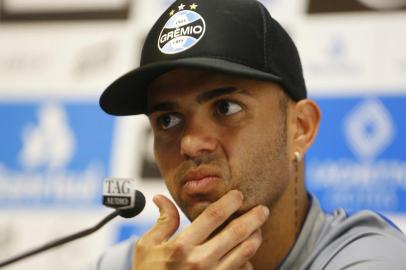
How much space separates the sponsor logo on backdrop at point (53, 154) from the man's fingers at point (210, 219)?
1303 millimetres

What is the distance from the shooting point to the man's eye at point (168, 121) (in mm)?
1413

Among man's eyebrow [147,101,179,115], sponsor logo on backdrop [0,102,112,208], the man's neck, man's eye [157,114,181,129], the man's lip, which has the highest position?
man's eyebrow [147,101,179,115]

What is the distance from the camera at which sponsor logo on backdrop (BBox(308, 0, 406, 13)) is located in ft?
7.50

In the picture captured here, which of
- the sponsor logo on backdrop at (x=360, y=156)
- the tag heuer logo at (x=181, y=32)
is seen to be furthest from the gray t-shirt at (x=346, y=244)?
the sponsor logo on backdrop at (x=360, y=156)

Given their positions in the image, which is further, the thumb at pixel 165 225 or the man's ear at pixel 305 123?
the man's ear at pixel 305 123

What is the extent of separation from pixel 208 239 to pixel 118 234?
1196 mm

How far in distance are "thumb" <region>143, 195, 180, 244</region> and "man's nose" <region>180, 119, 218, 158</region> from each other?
0.36 feet

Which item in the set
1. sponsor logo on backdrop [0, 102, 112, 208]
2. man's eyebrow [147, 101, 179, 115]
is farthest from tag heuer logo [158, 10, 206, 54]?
sponsor logo on backdrop [0, 102, 112, 208]

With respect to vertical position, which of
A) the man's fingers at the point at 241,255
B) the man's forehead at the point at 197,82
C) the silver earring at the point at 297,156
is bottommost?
the man's fingers at the point at 241,255

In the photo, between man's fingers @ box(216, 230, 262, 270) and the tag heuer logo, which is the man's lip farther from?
the tag heuer logo

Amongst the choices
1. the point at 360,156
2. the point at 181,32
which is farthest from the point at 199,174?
the point at 360,156

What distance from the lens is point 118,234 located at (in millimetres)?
2467

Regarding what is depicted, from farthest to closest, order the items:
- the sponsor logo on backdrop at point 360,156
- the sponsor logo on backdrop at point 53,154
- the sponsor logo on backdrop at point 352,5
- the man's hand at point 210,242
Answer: the sponsor logo on backdrop at point 53,154
the sponsor logo on backdrop at point 352,5
the sponsor logo on backdrop at point 360,156
the man's hand at point 210,242

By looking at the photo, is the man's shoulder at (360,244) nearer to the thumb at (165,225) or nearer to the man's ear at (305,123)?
the man's ear at (305,123)
